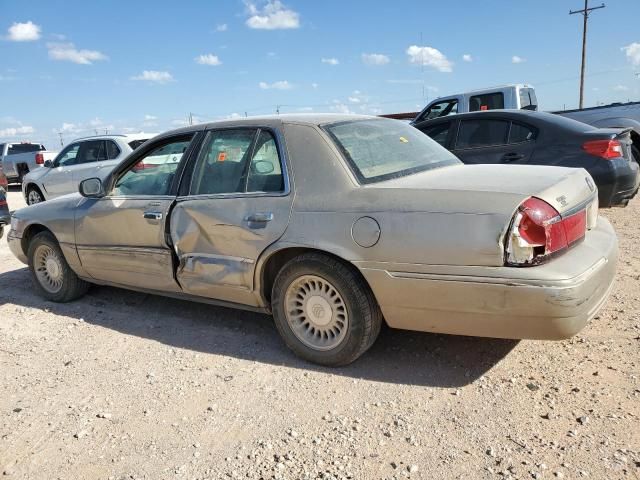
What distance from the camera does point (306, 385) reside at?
329cm

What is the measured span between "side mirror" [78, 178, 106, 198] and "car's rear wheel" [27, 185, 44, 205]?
8947 mm

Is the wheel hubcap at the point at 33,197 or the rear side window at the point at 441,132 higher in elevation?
the rear side window at the point at 441,132

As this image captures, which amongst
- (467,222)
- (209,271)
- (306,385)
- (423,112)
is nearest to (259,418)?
(306,385)

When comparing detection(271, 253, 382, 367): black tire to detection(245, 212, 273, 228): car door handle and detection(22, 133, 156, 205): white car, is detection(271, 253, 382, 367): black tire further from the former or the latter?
detection(22, 133, 156, 205): white car

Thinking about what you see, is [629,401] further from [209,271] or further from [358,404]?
[209,271]

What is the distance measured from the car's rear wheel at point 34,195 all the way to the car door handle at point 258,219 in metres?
10.6

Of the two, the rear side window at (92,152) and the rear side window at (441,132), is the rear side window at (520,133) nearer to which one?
the rear side window at (441,132)

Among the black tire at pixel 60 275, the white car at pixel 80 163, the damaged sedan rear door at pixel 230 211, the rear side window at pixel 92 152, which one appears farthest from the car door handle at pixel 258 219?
the rear side window at pixel 92 152

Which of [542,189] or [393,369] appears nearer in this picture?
[542,189]

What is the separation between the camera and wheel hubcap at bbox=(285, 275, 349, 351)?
3.37 meters

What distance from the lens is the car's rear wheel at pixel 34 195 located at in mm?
12545

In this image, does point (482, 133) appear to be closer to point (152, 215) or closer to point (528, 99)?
point (152, 215)

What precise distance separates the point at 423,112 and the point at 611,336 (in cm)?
855

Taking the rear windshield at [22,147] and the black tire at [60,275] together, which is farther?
the rear windshield at [22,147]
